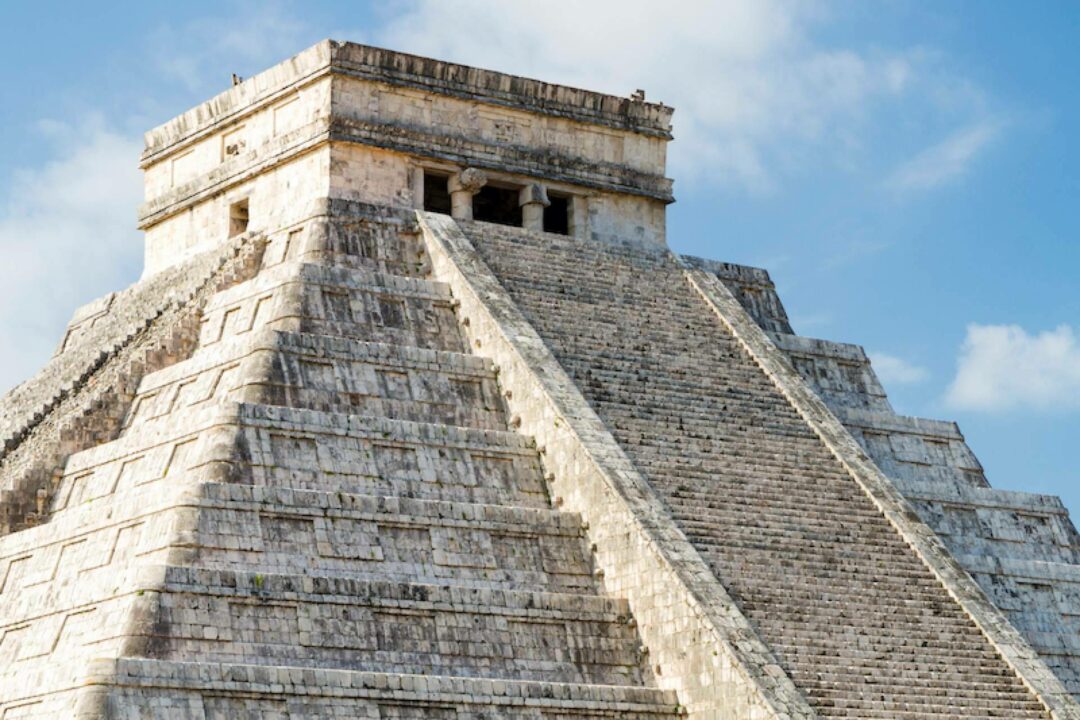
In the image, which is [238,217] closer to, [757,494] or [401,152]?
[401,152]

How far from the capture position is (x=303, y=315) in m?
24.6

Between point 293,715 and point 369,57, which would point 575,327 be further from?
point 293,715

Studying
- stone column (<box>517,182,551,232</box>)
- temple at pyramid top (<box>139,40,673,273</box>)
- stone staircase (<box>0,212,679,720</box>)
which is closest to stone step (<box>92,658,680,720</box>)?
stone staircase (<box>0,212,679,720</box>)

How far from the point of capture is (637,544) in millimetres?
22125

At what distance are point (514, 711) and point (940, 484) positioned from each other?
8763 mm

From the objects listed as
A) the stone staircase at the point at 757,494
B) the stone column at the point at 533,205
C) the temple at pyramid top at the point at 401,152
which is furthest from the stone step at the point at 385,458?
the stone column at the point at 533,205

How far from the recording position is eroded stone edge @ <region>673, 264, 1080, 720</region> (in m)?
22.6

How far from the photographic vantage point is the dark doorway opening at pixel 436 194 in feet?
95.7

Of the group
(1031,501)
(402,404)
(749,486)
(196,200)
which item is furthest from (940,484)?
(196,200)

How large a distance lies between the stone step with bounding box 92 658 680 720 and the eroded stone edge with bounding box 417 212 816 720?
583 millimetres

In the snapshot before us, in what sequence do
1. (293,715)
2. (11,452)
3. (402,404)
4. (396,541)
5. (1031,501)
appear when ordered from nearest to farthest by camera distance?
(293,715) → (396,541) → (402,404) → (11,452) → (1031,501)

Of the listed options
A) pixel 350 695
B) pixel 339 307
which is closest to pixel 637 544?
pixel 350 695

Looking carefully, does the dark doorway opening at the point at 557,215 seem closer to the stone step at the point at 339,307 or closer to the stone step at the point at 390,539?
the stone step at the point at 339,307

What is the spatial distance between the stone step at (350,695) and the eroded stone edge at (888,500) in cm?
373
